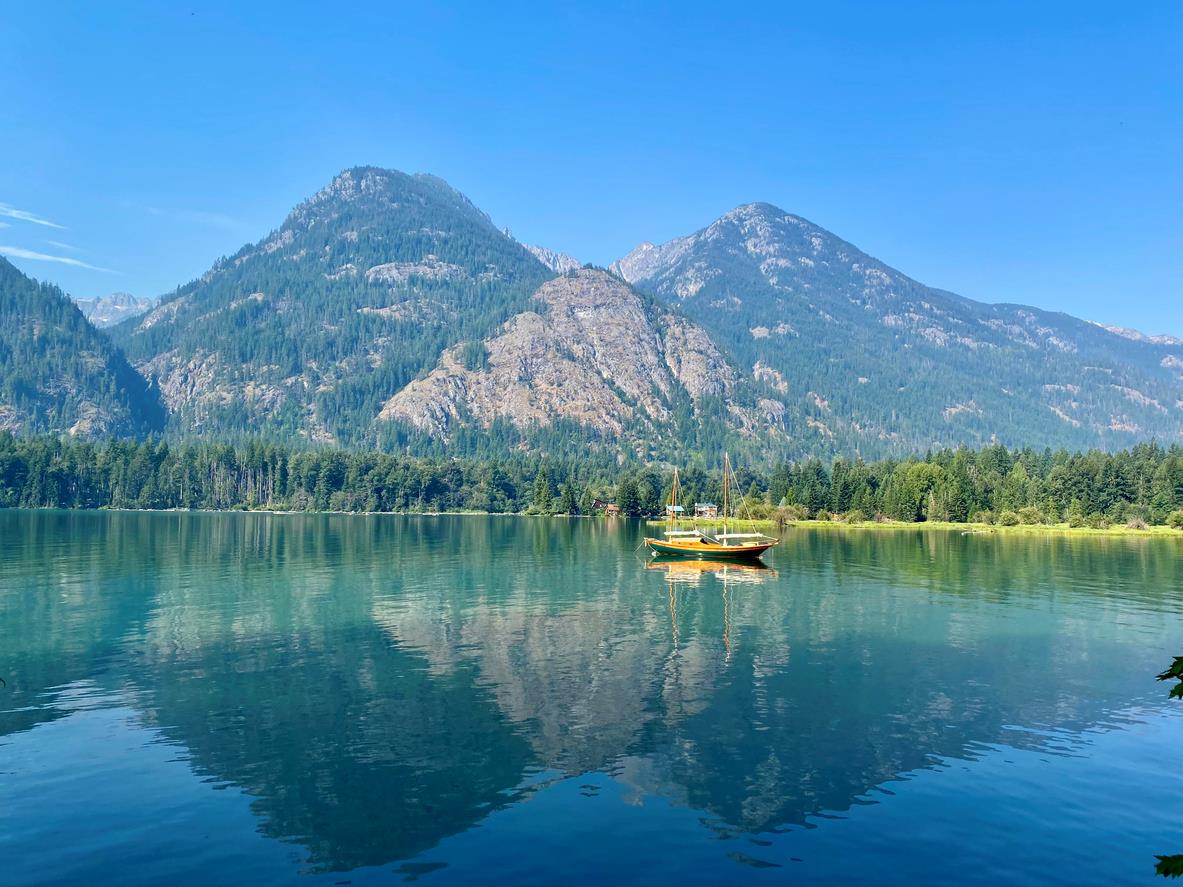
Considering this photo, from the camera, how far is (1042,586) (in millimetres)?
95188

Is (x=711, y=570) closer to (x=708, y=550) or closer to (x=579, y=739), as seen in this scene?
(x=708, y=550)

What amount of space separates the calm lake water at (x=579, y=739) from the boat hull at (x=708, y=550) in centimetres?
4608

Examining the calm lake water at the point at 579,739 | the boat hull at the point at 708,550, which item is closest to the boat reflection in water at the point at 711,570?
the boat hull at the point at 708,550

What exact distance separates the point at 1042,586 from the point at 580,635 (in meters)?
62.1

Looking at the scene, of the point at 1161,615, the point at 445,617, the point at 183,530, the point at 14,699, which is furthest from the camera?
the point at 183,530

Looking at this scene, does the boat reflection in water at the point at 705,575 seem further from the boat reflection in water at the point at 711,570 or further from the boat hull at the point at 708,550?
the boat hull at the point at 708,550

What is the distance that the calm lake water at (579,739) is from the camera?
26.0 metres

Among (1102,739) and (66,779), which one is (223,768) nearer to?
(66,779)

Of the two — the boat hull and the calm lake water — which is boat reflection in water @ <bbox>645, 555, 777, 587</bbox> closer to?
the boat hull

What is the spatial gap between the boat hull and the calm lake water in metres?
46.1

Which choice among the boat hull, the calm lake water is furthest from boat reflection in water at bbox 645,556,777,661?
the calm lake water

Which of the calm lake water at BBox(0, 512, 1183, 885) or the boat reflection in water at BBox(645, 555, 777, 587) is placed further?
the boat reflection in water at BBox(645, 555, 777, 587)

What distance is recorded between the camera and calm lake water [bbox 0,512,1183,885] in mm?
25984

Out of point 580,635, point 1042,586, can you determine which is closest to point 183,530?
point 580,635
